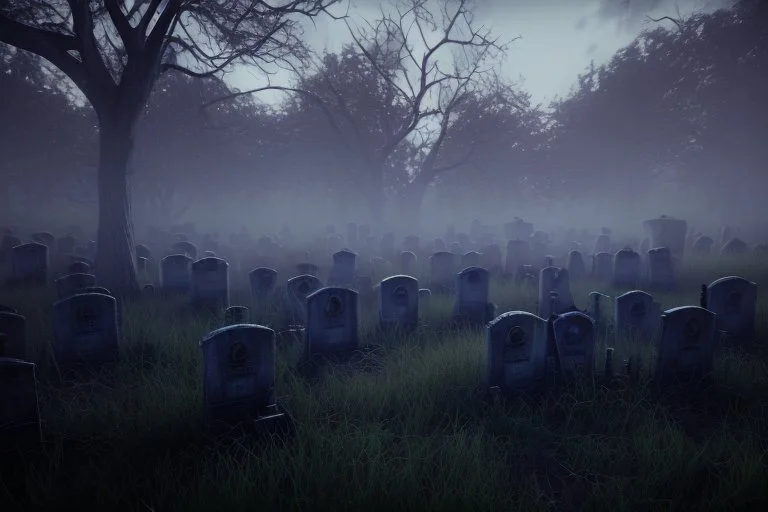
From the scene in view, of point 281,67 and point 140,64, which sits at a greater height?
point 281,67

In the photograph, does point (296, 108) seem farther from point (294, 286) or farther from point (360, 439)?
point (360, 439)

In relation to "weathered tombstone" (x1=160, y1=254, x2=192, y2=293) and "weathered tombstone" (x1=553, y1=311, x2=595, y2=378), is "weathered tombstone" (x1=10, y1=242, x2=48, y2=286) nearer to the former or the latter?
"weathered tombstone" (x1=160, y1=254, x2=192, y2=293)

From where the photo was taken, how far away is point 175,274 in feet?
27.9

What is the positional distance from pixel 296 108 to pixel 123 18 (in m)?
16.4

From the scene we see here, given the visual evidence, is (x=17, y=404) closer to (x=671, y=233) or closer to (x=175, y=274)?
(x=175, y=274)

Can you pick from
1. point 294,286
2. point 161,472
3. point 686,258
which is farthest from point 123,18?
point 686,258

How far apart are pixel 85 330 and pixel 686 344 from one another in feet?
21.3

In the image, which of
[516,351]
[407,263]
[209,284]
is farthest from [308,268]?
[516,351]

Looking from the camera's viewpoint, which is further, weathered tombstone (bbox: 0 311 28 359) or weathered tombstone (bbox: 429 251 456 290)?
weathered tombstone (bbox: 429 251 456 290)

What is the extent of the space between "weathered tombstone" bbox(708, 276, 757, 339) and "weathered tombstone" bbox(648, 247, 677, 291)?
344 centimetres

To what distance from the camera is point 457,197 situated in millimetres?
35031

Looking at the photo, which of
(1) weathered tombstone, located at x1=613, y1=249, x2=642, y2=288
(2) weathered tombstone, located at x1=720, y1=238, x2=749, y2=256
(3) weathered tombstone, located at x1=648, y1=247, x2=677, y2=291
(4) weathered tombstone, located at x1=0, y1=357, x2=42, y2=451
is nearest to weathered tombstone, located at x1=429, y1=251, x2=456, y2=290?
(1) weathered tombstone, located at x1=613, y1=249, x2=642, y2=288

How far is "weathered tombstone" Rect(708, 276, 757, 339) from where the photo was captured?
548cm

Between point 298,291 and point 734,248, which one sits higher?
point 734,248
